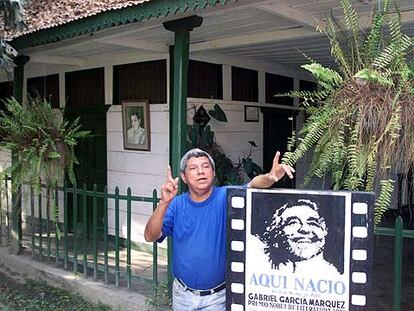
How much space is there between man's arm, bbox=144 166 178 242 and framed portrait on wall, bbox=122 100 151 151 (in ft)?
11.8

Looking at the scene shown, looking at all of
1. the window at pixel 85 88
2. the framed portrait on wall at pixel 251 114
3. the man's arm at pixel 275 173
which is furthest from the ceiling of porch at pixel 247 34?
the man's arm at pixel 275 173

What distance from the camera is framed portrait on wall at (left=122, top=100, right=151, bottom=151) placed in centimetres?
636

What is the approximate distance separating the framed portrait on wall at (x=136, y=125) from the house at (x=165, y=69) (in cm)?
6

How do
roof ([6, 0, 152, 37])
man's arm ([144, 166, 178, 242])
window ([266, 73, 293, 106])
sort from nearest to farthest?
1. man's arm ([144, 166, 178, 242])
2. roof ([6, 0, 152, 37])
3. window ([266, 73, 293, 106])

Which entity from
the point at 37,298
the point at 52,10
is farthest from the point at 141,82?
the point at 37,298

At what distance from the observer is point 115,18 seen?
4.20 metres

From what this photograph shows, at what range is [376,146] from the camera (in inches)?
95.0

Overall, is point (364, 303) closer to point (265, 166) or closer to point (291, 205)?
point (291, 205)

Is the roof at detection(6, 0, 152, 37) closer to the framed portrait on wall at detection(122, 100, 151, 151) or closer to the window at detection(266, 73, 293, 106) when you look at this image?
the framed portrait on wall at detection(122, 100, 151, 151)

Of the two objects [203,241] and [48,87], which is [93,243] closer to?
[203,241]

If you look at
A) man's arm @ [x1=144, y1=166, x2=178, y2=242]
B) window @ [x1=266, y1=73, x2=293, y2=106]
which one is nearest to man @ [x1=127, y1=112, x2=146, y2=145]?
window @ [x1=266, y1=73, x2=293, y2=106]

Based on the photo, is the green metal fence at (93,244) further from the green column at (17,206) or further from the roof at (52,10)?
the roof at (52,10)

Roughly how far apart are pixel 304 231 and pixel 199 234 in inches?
23.9

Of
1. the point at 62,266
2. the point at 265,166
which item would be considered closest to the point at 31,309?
the point at 62,266
